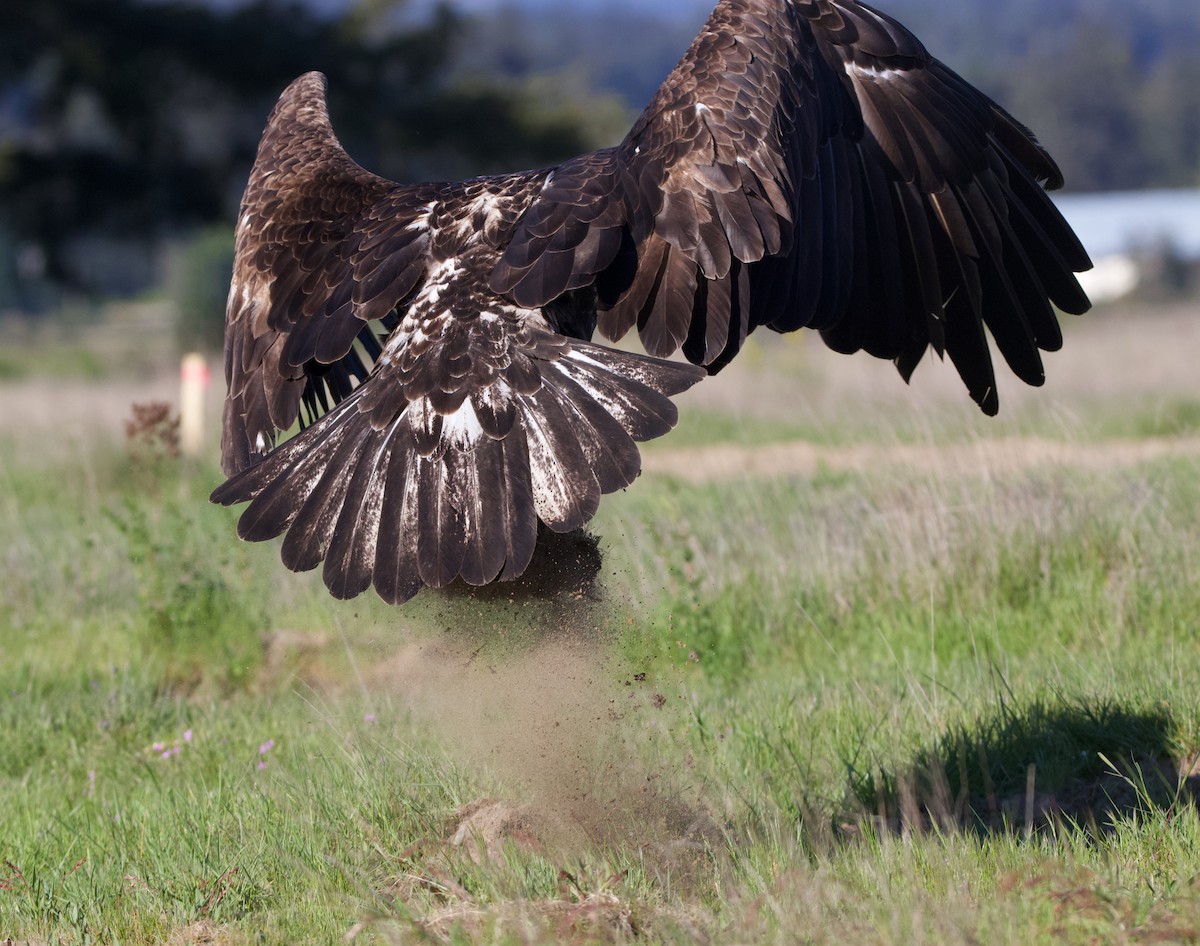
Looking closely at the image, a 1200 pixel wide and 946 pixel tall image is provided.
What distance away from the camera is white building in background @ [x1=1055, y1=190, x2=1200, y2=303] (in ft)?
143

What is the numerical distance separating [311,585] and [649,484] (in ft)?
9.03

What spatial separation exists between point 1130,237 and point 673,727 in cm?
4493

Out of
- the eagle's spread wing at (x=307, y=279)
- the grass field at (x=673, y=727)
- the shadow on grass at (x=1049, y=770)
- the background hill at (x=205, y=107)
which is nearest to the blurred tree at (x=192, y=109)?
the background hill at (x=205, y=107)

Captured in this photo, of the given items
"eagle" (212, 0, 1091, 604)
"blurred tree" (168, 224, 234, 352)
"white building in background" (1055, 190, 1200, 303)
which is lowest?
"eagle" (212, 0, 1091, 604)

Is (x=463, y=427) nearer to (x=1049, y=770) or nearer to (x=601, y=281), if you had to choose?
(x=601, y=281)

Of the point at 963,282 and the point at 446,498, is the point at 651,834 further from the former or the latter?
the point at 963,282

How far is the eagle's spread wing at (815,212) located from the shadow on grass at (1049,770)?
101 cm

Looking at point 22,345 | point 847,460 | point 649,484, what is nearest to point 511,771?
point 649,484

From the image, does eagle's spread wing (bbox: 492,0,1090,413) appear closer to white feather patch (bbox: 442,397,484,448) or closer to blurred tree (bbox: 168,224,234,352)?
white feather patch (bbox: 442,397,484,448)

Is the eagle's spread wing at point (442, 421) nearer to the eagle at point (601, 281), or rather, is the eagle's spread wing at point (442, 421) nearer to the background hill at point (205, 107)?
the eagle at point (601, 281)

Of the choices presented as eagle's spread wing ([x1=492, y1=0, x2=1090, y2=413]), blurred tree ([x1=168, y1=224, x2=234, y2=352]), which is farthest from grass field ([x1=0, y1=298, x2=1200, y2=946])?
blurred tree ([x1=168, y1=224, x2=234, y2=352])

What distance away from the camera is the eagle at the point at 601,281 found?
140 inches

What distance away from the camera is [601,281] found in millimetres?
4078

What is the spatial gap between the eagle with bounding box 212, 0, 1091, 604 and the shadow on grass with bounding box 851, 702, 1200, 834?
103 cm
